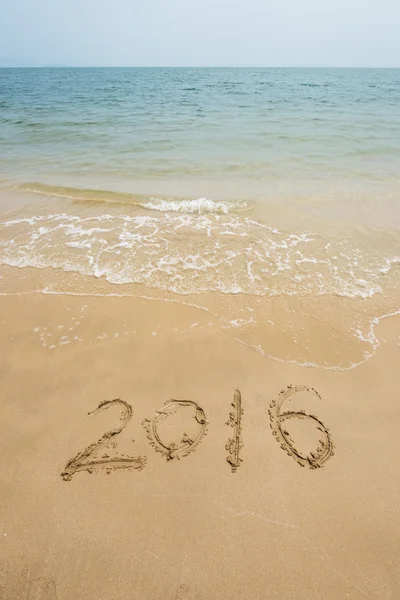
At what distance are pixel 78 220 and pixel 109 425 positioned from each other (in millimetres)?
5065

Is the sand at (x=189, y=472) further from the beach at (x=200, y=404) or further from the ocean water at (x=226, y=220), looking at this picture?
the ocean water at (x=226, y=220)

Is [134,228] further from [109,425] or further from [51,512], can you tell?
[51,512]

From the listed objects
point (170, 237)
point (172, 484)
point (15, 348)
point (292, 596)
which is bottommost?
point (292, 596)

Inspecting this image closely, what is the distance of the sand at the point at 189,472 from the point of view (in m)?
2.09

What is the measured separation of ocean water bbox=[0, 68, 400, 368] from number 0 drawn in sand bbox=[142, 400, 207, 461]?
1.14 m

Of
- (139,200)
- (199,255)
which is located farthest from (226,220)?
(139,200)

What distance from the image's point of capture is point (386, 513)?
2365 mm

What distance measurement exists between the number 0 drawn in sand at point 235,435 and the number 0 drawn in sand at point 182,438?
0.87ft

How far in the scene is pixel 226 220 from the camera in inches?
257

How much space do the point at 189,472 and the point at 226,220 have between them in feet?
16.9

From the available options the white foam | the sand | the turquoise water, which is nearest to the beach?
the sand

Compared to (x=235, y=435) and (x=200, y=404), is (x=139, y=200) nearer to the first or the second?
(x=200, y=404)

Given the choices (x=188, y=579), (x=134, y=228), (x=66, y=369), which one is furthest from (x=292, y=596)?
(x=134, y=228)

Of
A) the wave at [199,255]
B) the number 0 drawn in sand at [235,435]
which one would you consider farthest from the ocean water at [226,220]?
the number 0 drawn in sand at [235,435]
